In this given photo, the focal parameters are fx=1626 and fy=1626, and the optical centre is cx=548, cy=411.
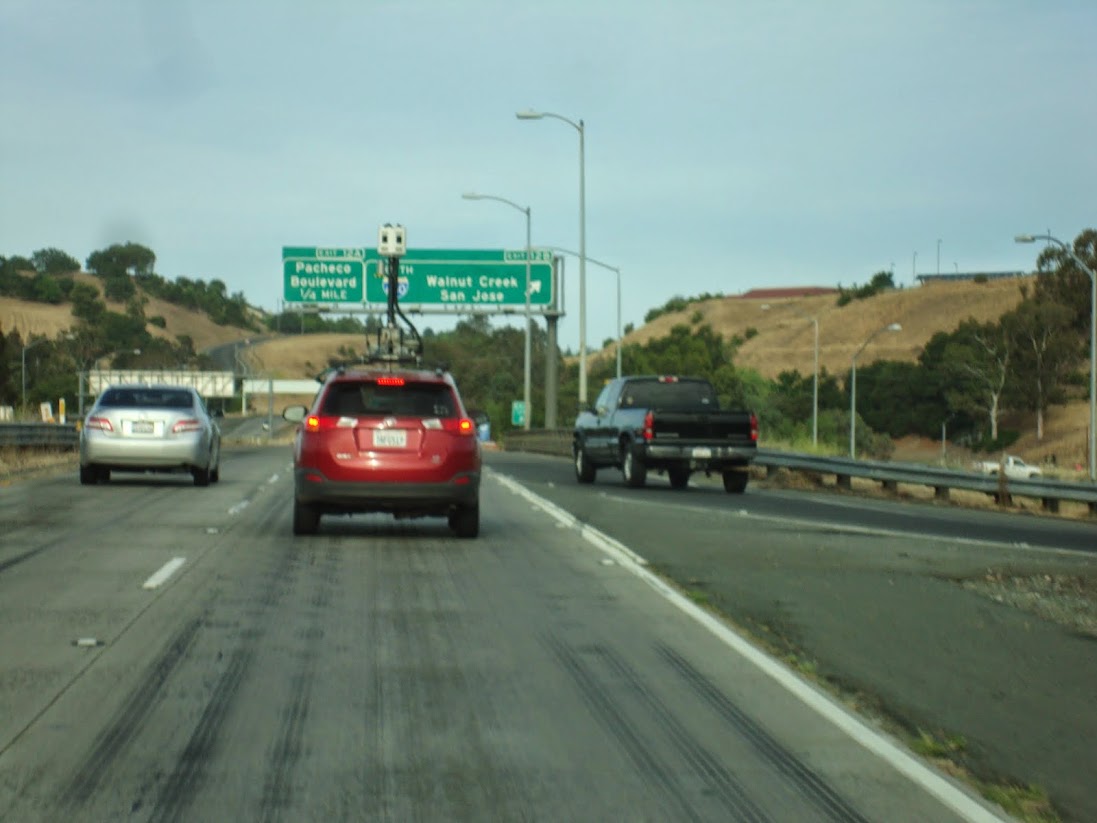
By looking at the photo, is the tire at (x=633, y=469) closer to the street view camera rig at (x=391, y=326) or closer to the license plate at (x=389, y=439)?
the street view camera rig at (x=391, y=326)

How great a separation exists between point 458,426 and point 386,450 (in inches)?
31.1

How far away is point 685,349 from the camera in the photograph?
13112cm

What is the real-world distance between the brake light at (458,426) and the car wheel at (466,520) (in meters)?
0.75

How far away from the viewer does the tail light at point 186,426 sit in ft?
80.8

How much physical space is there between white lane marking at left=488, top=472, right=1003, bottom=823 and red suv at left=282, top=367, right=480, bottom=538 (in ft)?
8.17

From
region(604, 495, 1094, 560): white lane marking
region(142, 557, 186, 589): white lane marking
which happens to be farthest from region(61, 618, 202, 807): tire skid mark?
region(604, 495, 1094, 560): white lane marking

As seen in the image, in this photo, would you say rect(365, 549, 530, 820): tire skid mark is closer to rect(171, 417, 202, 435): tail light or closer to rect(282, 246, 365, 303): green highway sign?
rect(171, 417, 202, 435): tail light

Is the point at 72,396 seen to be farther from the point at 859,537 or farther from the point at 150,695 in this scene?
the point at 150,695

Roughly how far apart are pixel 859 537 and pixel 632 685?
9.68m

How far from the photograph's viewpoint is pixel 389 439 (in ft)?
53.2

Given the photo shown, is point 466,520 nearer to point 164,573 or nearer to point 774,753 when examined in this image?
point 164,573

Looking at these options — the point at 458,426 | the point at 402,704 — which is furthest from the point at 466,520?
the point at 402,704

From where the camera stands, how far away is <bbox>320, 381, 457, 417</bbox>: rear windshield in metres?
16.4

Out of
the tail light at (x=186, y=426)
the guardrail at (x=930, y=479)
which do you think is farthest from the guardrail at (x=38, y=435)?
the guardrail at (x=930, y=479)
